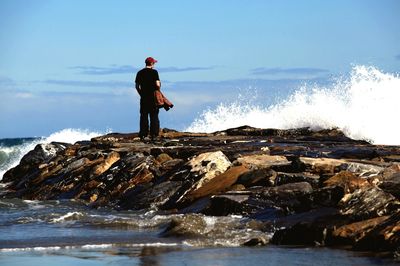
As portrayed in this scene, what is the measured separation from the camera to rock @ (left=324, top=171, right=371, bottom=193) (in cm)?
1026

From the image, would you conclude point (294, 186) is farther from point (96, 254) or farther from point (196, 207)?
point (96, 254)

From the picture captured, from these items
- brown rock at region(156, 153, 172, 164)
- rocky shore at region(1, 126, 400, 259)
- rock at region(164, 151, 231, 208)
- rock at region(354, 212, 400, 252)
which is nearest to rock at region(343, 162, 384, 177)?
rocky shore at region(1, 126, 400, 259)

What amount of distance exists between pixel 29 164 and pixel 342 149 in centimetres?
842

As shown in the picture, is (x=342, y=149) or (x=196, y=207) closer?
(x=196, y=207)

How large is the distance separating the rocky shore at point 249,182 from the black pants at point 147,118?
291 mm

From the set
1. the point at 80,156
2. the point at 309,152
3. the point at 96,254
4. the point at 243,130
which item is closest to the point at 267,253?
the point at 96,254

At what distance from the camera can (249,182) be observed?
499 inches

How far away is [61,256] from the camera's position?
870 centimetres

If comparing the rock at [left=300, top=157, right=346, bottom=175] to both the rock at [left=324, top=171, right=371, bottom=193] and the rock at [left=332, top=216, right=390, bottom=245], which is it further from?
the rock at [left=332, top=216, right=390, bottom=245]

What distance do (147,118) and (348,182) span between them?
917cm

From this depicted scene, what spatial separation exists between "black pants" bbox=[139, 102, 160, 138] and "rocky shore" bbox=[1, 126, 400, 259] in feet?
0.96

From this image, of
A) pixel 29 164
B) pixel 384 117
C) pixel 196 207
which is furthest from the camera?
pixel 384 117

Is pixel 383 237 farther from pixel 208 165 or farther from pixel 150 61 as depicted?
pixel 150 61

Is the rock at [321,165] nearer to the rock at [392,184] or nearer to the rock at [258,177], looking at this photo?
the rock at [258,177]
